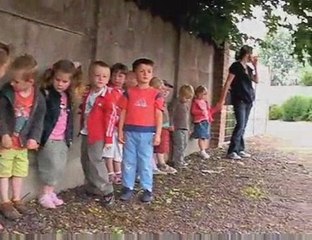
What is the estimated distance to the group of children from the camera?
451 cm

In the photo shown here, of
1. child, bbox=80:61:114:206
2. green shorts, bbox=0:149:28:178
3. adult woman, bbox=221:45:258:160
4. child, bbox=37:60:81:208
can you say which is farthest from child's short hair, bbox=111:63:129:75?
adult woman, bbox=221:45:258:160

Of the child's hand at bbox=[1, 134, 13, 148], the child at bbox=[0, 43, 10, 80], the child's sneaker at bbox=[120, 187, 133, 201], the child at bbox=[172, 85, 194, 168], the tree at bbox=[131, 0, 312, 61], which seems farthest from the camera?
the tree at bbox=[131, 0, 312, 61]

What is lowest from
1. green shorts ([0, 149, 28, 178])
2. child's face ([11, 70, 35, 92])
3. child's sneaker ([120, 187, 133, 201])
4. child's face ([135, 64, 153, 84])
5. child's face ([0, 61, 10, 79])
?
child's sneaker ([120, 187, 133, 201])

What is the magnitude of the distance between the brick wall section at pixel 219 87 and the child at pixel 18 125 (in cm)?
614

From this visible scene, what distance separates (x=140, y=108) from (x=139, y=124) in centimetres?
14

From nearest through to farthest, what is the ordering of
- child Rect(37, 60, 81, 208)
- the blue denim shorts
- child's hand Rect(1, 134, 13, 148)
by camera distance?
1. child's hand Rect(1, 134, 13, 148)
2. child Rect(37, 60, 81, 208)
3. the blue denim shorts

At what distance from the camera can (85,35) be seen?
19.2ft

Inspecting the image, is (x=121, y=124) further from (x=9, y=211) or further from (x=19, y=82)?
(x=9, y=211)

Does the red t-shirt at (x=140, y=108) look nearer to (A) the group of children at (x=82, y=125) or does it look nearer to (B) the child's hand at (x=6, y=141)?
(A) the group of children at (x=82, y=125)

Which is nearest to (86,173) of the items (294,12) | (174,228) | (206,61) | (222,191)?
(174,228)

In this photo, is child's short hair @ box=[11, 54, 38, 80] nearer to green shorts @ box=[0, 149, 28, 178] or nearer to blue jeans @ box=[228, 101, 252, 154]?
green shorts @ box=[0, 149, 28, 178]

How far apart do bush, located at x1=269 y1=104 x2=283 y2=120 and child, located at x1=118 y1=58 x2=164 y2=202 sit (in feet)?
75.2

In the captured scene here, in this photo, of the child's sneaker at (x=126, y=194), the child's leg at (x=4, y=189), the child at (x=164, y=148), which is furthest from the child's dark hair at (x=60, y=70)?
the child at (x=164, y=148)

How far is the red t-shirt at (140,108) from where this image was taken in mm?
5395
